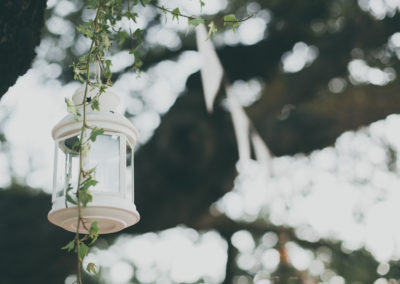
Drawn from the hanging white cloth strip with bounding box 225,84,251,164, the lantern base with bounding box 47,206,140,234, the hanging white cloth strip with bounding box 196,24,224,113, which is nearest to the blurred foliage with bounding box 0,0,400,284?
the hanging white cloth strip with bounding box 225,84,251,164

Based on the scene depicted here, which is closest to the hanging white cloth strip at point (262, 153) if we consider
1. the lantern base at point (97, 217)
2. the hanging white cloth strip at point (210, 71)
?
the hanging white cloth strip at point (210, 71)

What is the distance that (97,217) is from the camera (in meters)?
1.09

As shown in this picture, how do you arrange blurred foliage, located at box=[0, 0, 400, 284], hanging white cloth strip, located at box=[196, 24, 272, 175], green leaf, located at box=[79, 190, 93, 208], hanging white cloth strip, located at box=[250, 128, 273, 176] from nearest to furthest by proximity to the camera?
green leaf, located at box=[79, 190, 93, 208]
hanging white cloth strip, located at box=[196, 24, 272, 175]
hanging white cloth strip, located at box=[250, 128, 273, 176]
blurred foliage, located at box=[0, 0, 400, 284]

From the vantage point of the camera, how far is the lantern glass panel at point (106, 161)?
3.89 feet

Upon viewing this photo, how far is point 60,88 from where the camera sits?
17.1 feet

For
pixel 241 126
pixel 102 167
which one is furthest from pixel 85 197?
pixel 241 126

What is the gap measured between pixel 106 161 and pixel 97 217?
0.18m

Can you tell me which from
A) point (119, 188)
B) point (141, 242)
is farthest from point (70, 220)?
point (141, 242)

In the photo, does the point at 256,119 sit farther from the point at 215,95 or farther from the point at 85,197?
the point at 85,197

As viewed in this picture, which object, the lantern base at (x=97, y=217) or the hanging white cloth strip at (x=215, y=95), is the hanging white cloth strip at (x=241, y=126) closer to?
the hanging white cloth strip at (x=215, y=95)

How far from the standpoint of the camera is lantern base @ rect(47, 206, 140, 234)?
1.08m

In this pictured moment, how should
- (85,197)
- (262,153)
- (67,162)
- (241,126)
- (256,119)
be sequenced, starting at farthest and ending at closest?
(256,119) < (262,153) < (241,126) < (67,162) < (85,197)

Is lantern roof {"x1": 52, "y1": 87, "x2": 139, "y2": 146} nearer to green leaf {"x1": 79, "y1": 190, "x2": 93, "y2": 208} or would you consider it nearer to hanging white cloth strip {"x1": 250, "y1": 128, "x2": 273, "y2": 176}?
green leaf {"x1": 79, "y1": 190, "x2": 93, "y2": 208}

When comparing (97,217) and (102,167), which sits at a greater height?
(102,167)
